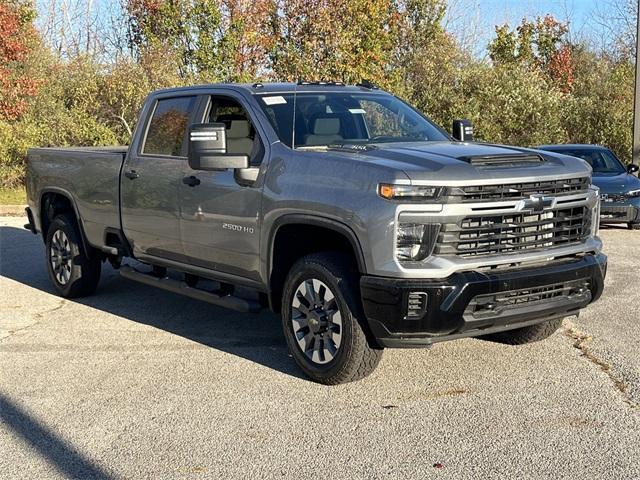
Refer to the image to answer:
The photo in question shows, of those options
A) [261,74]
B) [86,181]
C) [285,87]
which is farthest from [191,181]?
[261,74]

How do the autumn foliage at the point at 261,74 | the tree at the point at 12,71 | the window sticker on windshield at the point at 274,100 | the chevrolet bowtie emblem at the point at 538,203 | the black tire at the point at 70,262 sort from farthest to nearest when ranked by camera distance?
the autumn foliage at the point at 261,74, the tree at the point at 12,71, the black tire at the point at 70,262, the window sticker on windshield at the point at 274,100, the chevrolet bowtie emblem at the point at 538,203

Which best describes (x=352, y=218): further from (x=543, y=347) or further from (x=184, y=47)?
(x=184, y=47)

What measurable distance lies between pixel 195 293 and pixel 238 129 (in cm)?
138

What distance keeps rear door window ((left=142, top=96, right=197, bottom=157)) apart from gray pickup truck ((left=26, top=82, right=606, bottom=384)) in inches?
0.6

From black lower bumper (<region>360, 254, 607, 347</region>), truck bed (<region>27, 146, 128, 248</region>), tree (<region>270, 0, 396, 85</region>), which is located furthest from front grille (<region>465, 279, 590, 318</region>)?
tree (<region>270, 0, 396, 85</region>)

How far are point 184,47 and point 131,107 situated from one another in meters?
6.86

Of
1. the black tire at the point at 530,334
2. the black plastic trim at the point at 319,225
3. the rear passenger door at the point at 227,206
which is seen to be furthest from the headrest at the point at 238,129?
the black tire at the point at 530,334

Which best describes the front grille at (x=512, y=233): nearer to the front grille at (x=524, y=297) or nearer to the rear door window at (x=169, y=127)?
the front grille at (x=524, y=297)

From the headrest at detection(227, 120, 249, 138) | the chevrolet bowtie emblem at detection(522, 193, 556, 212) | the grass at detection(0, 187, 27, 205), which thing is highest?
the headrest at detection(227, 120, 249, 138)

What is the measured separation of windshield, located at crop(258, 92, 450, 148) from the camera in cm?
578

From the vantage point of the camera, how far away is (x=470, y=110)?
22.3m

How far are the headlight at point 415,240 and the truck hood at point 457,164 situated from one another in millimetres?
269

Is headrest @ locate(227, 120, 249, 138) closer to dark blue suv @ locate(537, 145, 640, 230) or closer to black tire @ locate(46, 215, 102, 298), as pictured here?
black tire @ locate(46, 215, 102, 298)

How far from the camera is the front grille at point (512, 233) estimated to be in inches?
184
